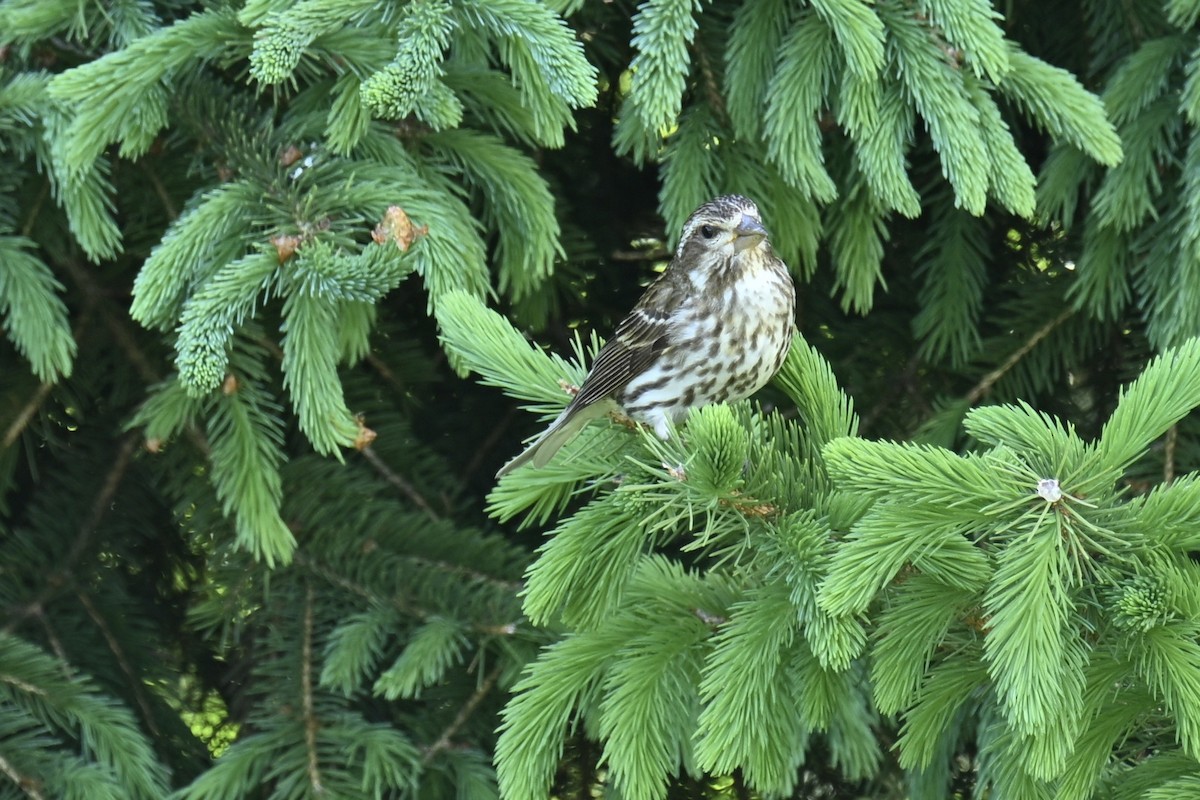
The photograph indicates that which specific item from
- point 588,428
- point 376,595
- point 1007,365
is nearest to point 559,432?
point 588,428

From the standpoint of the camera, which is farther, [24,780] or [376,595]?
[376,595]

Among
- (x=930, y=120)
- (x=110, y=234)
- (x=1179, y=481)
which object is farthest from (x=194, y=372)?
(x=1179, y=481)

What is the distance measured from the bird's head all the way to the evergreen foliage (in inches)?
2.5

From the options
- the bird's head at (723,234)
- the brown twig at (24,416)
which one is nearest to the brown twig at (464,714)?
the bird's head at (723,234)

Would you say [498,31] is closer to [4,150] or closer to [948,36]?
[948,36]

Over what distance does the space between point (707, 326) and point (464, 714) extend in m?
0.90

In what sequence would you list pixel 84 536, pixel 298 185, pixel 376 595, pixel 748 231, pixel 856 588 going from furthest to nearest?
pixel 84 536 < pixel 376 595 < pixel 748 231 < pixel 298 185 < pixel 856 588

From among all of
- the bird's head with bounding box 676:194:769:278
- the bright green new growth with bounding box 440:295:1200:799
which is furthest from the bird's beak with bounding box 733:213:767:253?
the bright green new growth with bounding box 440:295:1200:799

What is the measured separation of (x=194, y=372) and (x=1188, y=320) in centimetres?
164

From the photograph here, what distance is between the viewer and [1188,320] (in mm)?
2338

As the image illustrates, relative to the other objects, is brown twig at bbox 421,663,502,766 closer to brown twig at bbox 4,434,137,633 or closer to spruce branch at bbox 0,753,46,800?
spruce branch at bbox 0,753,46,800

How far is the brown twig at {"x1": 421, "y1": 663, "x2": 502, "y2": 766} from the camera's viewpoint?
8.39 feet

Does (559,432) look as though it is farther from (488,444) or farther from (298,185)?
(488,444)

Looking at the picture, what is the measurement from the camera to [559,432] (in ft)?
7.76
